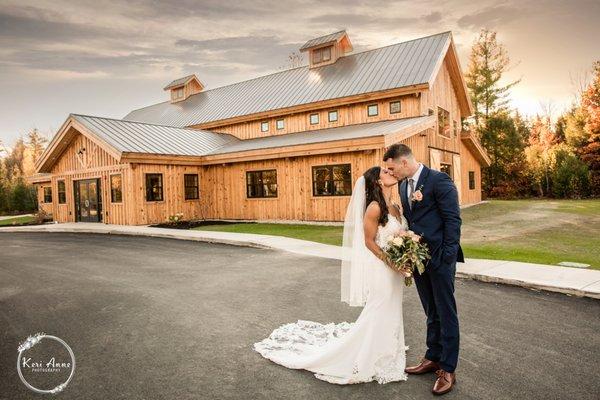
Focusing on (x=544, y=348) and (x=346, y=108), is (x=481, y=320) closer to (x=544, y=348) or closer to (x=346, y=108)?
(x=544, y=348)

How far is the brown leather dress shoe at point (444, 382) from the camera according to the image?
11.5 ft

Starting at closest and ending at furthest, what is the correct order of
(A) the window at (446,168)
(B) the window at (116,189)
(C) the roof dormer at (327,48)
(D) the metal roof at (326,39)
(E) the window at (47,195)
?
(B) the window at (116,189) < (A) the window at (446,168) < (D) the metal roof at (326,39) < (C) the roof dormer at (327,48) < (E) the window at (47,195)

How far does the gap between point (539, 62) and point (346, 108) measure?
3219cm

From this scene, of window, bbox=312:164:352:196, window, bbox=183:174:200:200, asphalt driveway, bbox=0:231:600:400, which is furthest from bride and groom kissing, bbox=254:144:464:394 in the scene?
window, bbox=183:174:200:200

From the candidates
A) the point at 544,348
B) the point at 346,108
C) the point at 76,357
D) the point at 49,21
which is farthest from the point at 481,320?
the point at 49,21

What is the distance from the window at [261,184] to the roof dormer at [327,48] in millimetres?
10339

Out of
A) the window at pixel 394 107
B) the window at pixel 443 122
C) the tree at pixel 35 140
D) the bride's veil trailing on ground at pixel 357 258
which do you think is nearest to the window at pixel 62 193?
the window at pixel 394 107

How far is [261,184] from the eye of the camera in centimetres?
2002

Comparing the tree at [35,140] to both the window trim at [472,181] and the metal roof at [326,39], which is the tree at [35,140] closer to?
the metal roof at [326,39]

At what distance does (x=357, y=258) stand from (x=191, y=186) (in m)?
18.5

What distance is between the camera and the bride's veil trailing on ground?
13.8ft

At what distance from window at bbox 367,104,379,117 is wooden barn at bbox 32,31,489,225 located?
0.17ft

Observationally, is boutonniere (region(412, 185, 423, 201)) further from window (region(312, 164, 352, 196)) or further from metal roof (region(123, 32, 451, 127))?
metal roof (region(123, 32, 451, 127))

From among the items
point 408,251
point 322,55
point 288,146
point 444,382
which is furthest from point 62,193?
point 444,382
